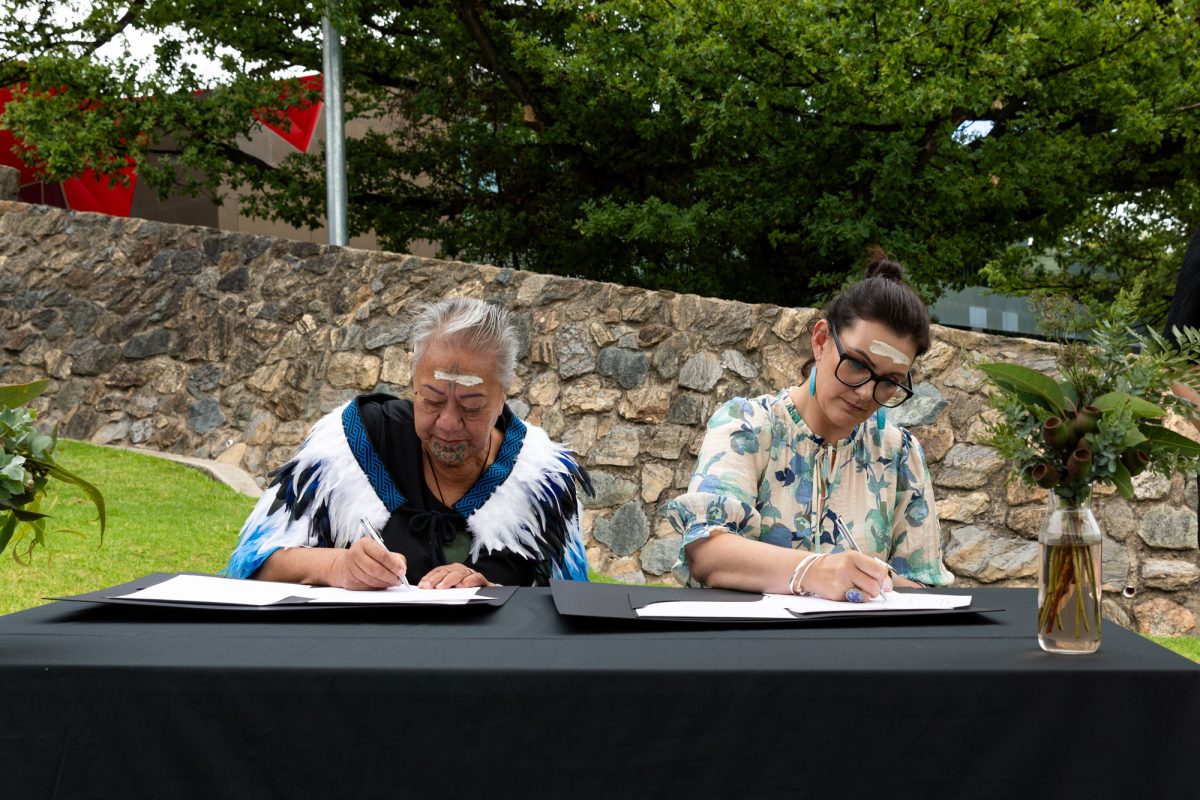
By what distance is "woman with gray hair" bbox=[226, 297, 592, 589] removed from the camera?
7.02ft

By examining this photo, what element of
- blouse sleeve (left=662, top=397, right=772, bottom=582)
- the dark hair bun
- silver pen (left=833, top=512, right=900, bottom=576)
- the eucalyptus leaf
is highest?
the dark hair bun

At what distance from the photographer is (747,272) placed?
30.3 feet

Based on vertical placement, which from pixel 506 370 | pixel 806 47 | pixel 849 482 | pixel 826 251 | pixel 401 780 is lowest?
pixel 401 780

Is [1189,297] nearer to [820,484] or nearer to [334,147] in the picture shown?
[820,484]

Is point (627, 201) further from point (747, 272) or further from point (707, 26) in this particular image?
point (707, 26)

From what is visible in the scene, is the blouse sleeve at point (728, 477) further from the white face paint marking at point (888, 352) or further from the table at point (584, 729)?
the table at point (584, 729)

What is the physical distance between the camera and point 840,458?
2215mm

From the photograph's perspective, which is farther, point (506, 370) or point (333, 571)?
point (506, 370)

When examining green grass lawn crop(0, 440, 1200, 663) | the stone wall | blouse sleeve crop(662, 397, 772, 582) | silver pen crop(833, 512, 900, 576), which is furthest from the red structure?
silver pen crop(833, 512, 900, 576)

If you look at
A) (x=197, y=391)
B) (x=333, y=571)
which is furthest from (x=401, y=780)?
(x=197, y=391)

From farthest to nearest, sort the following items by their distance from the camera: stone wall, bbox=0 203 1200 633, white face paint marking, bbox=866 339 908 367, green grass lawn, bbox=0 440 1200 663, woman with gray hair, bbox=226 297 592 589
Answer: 1. stone wall, bbox=0 203 1200 633
2. green grass lawn, bbox=0 440 1200 663
3. woman with gray hair, bbox=226 297 592 589
4. white face paint marking, bbox=866 339 908 367

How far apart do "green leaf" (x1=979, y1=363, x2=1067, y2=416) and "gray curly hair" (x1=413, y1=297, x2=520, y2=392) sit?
3.64 feet

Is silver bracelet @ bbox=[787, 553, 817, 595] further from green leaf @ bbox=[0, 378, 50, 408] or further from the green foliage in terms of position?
green leaf @ bbox=[0, 378, 50, 408]

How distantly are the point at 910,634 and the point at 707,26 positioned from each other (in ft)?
21.9
